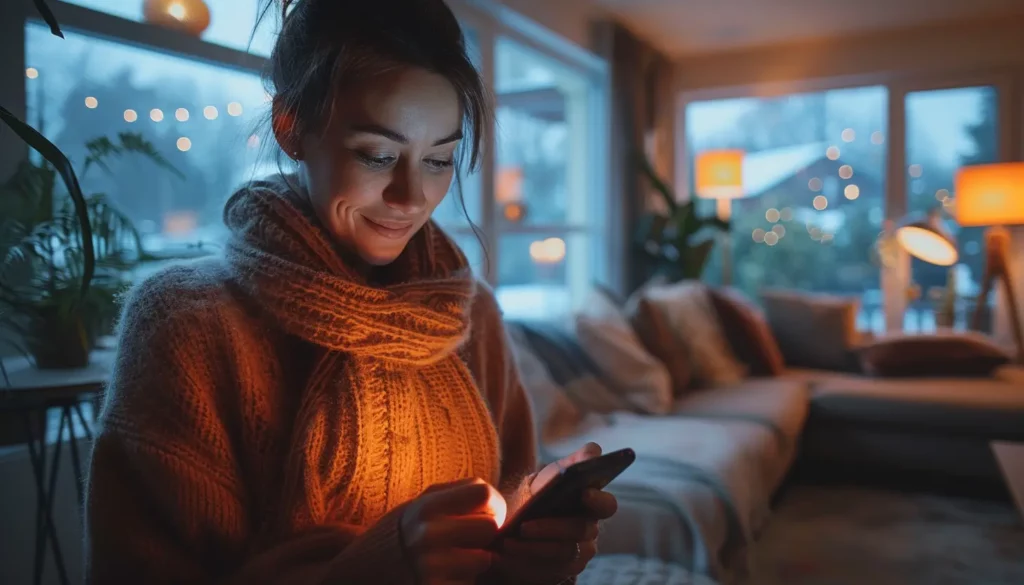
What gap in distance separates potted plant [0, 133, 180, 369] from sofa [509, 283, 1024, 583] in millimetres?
917

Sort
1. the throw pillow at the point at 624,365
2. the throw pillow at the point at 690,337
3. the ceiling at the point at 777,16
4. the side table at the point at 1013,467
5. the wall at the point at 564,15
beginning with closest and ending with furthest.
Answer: the side table at the point at 1013,467
the throw pillow at the point at 624,365
the throw pillow at the point at 690,337
the wall at the point at 564,15
the ceiling at the point at 777,16

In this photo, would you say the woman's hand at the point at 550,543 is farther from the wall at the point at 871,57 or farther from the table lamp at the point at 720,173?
the wall at the point at 871,57

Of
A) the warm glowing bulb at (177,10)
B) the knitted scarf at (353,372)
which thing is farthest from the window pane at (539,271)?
the knitted scarf at (353,372)

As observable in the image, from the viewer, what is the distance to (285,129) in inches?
29.5

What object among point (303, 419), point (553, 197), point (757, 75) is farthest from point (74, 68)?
point (757, 75)

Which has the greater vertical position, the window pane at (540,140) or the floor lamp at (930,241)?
the window pane at (540,140)

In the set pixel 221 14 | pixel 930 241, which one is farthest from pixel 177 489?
pixel 930 241

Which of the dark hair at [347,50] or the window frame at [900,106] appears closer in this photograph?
the dark hair at [347,50]

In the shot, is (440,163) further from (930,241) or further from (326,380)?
(930,241)

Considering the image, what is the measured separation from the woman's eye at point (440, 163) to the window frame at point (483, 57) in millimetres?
127

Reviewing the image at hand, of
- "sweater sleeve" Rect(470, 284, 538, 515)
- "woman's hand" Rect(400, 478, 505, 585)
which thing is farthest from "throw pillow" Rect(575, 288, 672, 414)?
"woman's hand" Rect(400, 478, 505, 585)

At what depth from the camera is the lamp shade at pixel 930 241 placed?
3.64 metres

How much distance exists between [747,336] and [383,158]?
3.20m

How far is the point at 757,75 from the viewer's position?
499 cm
